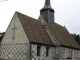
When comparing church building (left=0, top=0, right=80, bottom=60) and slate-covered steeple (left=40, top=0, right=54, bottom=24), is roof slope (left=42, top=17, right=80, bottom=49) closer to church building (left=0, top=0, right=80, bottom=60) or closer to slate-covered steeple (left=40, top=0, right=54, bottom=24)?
church building (left=0, top=0, right=80, bottom=60)

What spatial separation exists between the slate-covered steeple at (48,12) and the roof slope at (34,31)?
3157 mm

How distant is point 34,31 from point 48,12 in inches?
286

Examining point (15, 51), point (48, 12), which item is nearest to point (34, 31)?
point (15, 51)

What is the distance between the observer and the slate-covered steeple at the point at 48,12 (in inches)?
1187

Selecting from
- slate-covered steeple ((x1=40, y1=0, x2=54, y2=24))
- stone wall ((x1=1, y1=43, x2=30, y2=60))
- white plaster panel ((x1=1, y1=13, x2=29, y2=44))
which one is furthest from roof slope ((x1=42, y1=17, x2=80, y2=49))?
stone wall ((x1=1, y1=43, x2=30, y2=60))

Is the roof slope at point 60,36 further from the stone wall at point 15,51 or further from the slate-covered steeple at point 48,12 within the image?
the stone wall at point 15,51

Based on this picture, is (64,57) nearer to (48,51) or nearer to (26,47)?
(48,51)

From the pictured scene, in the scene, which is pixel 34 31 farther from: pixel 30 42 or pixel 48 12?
pixel 48 12

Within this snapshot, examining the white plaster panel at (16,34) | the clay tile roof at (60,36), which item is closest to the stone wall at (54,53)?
the clay tile roof at (60,36)

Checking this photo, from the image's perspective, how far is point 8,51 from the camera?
2305cm

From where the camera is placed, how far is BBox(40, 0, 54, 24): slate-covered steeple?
30.1 m

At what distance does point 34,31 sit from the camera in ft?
79.5

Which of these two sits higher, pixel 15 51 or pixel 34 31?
pixel 34 31

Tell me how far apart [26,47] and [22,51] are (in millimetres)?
789
